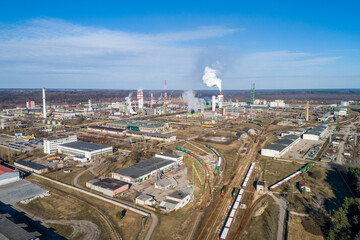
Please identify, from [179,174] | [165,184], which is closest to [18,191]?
[165,184]

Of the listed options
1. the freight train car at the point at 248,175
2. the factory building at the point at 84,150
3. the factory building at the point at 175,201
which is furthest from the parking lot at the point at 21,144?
the freight train car at the point at 248,175

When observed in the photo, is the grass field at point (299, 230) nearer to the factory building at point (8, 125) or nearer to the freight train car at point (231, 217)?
the freight train car at point (231, 217)

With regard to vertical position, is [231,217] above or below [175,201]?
below

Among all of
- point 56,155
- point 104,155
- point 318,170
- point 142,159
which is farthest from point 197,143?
point 56,155

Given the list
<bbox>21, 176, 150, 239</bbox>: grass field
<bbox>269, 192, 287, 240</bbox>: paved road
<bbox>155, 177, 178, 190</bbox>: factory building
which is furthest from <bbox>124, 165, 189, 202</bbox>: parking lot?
<bbox>269, 192, 287, 240</bbox>: paved road

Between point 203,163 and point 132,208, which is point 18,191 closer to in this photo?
point 132,208

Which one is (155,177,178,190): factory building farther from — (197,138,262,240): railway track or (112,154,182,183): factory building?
(197,138,262,240): railway track

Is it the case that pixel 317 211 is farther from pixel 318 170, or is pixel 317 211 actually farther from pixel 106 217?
pixel 106 217
